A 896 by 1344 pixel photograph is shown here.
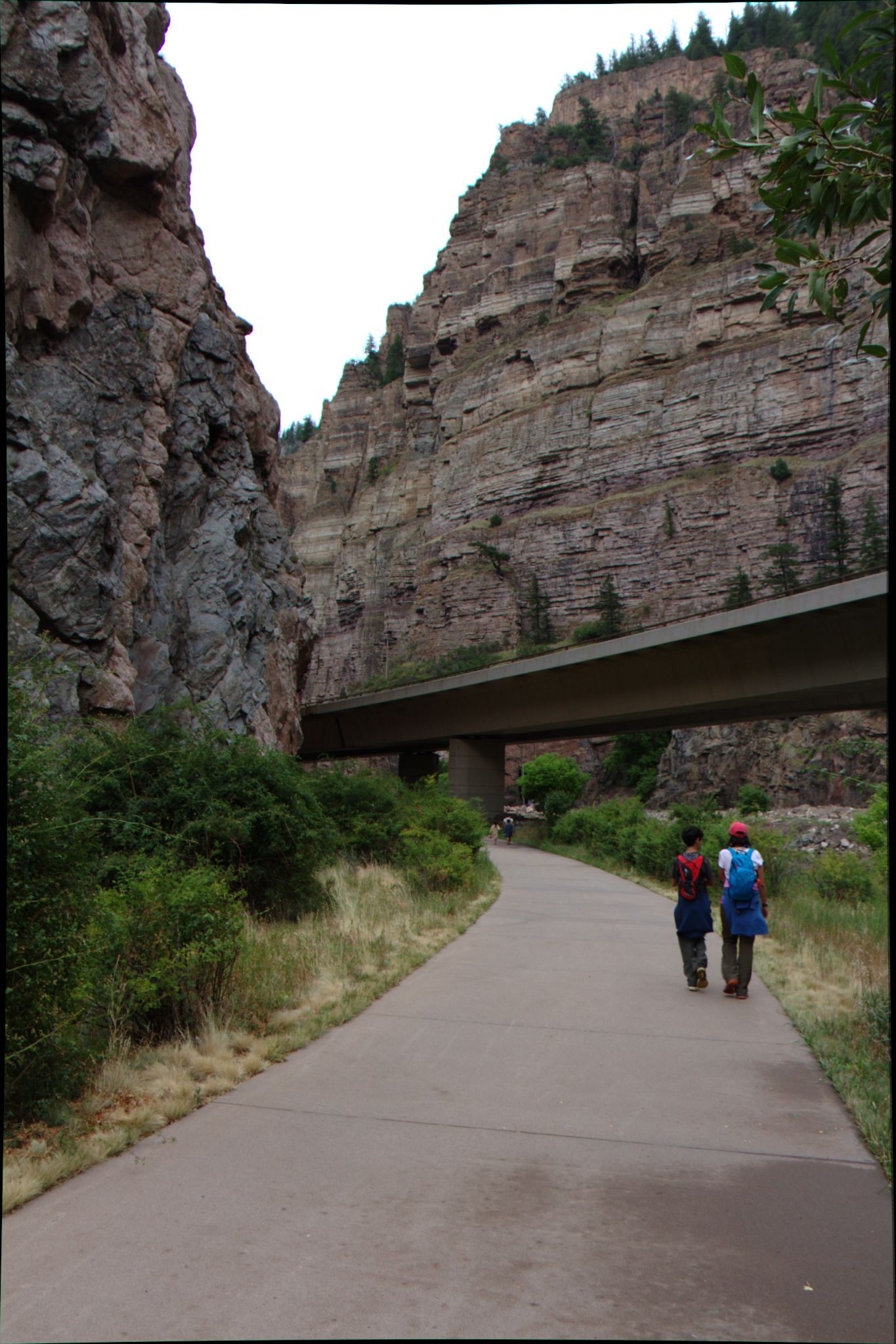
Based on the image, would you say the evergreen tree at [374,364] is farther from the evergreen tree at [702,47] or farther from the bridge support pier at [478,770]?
the bridge support pier at [478,770]

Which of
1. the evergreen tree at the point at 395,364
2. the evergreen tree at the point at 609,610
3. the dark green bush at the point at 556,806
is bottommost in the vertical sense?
the dark green bush at the point at 556,806

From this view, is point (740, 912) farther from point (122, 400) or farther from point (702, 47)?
point (702, 47)

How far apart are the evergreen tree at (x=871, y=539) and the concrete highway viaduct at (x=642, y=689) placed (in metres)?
19.1

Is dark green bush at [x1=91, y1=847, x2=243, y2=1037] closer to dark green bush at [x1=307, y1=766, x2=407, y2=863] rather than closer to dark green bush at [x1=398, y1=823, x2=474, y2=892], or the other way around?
dark green bush at [x1=398, y1=823, x2=474, y2=892]

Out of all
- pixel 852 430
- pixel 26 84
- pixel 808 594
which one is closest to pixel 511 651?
pixel 852 430

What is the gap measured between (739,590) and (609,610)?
1072cm

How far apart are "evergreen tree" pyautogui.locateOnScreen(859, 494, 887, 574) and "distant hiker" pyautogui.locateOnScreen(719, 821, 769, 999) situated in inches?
1835

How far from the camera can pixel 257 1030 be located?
762cm

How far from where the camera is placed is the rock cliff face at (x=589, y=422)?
6438cm

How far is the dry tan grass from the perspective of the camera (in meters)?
4.99

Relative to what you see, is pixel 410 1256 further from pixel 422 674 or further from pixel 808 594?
pixel 422 674

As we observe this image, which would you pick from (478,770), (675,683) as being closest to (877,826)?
(675,683)

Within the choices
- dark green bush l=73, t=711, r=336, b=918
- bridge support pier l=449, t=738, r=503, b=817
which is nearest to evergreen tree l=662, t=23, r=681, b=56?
bridge support pier l=449, t=738, r=503, b=817

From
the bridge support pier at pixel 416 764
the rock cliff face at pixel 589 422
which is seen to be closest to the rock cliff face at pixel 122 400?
the rock cliff face at pixel 589 422
